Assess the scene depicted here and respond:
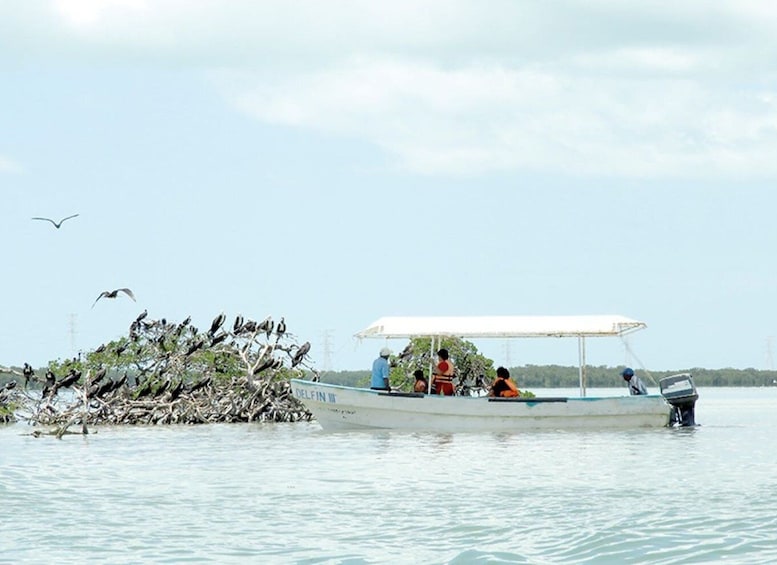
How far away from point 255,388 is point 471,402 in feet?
28.3

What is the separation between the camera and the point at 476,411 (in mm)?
28906

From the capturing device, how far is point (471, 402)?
28844 millimetres

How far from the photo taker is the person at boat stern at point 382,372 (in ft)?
99.0

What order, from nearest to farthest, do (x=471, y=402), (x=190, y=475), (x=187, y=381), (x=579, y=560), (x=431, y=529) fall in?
(x=579, y=560), (x=431, y=529), (x=190, y=475), (x=471, y=402), (x=187, y=381)

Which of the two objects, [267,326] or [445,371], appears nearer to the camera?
[445,371]

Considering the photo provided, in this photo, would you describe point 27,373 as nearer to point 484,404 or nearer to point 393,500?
point 484,404

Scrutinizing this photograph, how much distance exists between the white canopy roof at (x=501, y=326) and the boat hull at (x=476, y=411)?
5.75 ft

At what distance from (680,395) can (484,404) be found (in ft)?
17.1

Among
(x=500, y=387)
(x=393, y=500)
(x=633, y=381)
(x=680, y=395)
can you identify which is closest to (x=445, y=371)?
(x=500, y=387)

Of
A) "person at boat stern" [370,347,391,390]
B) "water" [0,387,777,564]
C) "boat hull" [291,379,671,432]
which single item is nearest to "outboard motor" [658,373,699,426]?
"boat hull" [291,379,671,432]

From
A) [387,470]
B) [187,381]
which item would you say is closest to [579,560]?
[387,470]

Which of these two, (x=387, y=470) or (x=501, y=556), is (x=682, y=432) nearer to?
(x=387, y=470)

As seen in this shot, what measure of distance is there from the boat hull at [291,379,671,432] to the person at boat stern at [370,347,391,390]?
0.80 m

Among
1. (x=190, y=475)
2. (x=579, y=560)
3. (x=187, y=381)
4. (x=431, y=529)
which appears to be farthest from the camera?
(x=187, y=381)
